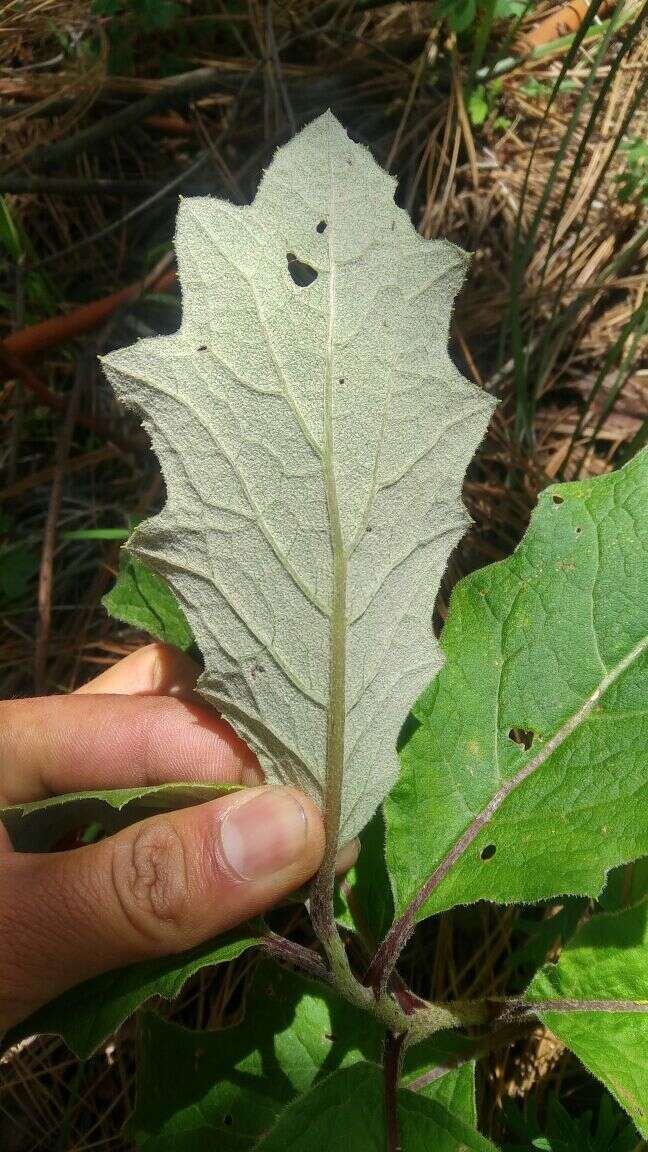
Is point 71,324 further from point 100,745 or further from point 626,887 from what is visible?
point 626,887

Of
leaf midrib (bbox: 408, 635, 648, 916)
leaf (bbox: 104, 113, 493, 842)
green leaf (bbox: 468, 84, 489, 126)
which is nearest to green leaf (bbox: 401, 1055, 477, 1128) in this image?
leaf midrib (bbox: 408, 635, 648, 916)

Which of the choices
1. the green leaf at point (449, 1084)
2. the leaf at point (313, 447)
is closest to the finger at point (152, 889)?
the leaf at point (313, 447)

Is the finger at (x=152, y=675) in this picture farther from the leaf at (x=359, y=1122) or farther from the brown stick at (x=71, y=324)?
the brown stick at (x=71, y=324)

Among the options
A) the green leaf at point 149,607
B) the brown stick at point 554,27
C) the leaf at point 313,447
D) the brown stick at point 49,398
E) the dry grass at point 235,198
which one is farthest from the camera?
the brown stick at point 554,27

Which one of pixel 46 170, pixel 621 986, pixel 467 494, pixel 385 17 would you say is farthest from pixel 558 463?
pixel 46 170

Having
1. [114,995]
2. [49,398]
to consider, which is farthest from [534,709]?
[49,398]
